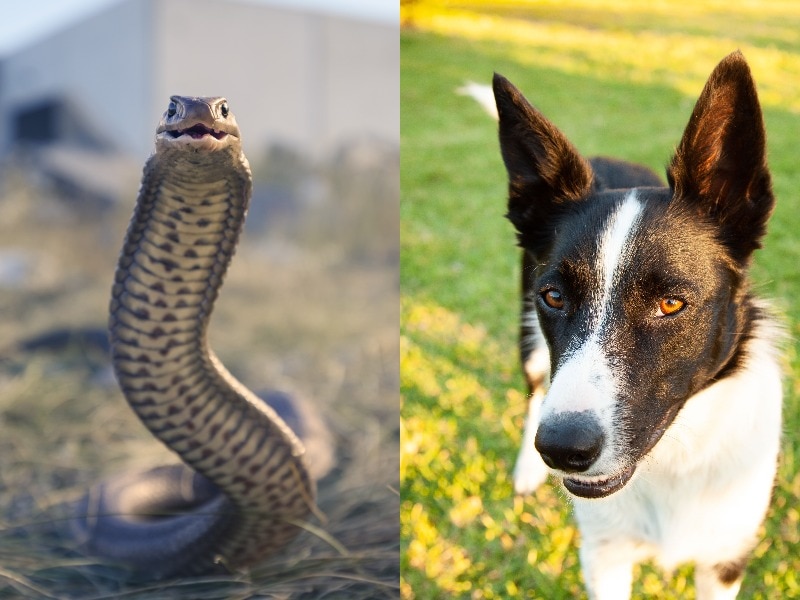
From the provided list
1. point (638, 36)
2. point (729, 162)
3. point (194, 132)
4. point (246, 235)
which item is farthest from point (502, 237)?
point (246, 235)

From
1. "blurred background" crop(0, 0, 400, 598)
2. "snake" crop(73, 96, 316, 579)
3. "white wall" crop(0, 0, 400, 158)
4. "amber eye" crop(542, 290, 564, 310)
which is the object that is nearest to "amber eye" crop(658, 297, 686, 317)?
"amber eye" crop(542, 290, 564, 310)

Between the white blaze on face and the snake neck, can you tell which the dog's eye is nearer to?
the white blaze on face

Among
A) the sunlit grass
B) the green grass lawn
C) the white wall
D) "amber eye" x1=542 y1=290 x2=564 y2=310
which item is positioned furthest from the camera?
the white wall

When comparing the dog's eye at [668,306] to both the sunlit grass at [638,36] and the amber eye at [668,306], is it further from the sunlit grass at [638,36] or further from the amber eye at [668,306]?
the sunlit grass at [638,36]

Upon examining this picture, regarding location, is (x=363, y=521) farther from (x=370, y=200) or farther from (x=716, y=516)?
(x=370, y=200)

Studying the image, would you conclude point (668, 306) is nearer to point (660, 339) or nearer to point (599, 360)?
point (660, 339)

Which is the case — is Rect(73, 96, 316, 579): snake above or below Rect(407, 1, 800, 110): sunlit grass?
below

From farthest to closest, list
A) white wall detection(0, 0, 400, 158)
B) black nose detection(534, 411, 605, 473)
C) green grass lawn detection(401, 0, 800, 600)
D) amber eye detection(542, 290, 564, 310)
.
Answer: white wall detection(0, 0, 400, 158), green grass lawn detection(401, 0, 800, 600), amber eye detection(542, 290, 564, 310), black nose detection(534, 411, 605, 473)

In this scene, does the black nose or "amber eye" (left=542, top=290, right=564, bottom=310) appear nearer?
the black nose
